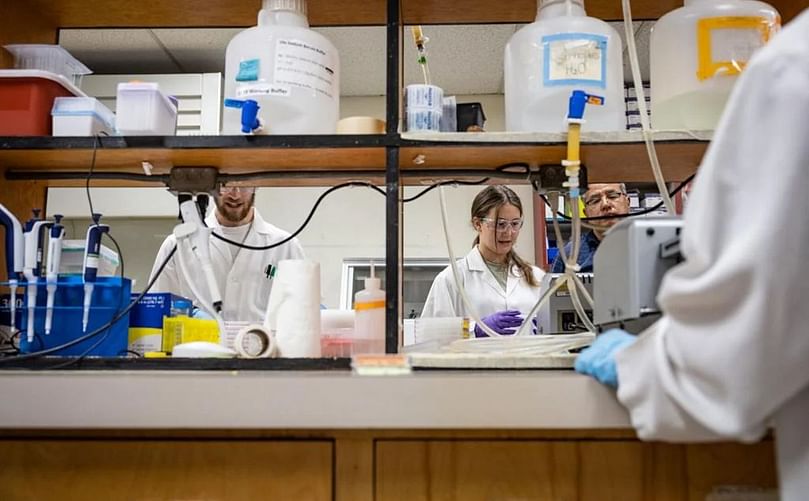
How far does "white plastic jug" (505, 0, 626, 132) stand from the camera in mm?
1059

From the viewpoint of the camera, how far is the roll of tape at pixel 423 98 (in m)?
1.12

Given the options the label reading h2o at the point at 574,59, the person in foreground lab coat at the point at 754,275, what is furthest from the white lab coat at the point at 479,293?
the person in foreground lab coat at the point at 754,275

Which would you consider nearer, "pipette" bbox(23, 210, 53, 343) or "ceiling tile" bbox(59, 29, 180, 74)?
"pipette" bbox(23, 210, 53, 343)

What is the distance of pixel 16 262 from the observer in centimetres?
103

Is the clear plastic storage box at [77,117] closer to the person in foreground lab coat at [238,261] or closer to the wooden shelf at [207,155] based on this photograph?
the wooden shelf at [207,155]

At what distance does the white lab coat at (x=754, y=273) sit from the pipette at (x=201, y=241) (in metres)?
0.75

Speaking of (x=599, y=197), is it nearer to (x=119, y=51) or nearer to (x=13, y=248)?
(x=13, y=248)

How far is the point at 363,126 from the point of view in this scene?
109 cm

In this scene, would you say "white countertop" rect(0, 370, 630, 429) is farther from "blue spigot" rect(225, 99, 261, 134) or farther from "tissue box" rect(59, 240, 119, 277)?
"blue spigot" rect(225, 99, 261, 134)

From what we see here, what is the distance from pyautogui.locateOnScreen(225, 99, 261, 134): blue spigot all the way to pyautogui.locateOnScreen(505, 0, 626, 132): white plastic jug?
0.45 meters

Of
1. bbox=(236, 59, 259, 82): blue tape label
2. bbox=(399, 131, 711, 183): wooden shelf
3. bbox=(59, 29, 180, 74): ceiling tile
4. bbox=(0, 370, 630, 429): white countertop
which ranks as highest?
bbox=(59, 29, 180, 74): ceiling tile

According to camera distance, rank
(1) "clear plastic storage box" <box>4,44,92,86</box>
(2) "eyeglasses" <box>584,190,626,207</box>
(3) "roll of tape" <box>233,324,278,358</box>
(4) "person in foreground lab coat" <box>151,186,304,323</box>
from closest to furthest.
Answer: (3) "roll of tape" <box>233,324,278,358</box> → (1) "clear plastic storage box" <box>4,44,92,86</box> → (4) "person in foreground lab coat" <box>151,186,304,323</box> → (2) "eyeglasses" <box>584,190,626,207</box>

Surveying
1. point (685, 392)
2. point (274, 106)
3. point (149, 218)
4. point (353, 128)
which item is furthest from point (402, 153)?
point (149, 218)

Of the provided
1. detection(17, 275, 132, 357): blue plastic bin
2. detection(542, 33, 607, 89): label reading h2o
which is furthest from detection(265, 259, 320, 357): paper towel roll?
detection(542, 33, 607, 89): label reading h2o
